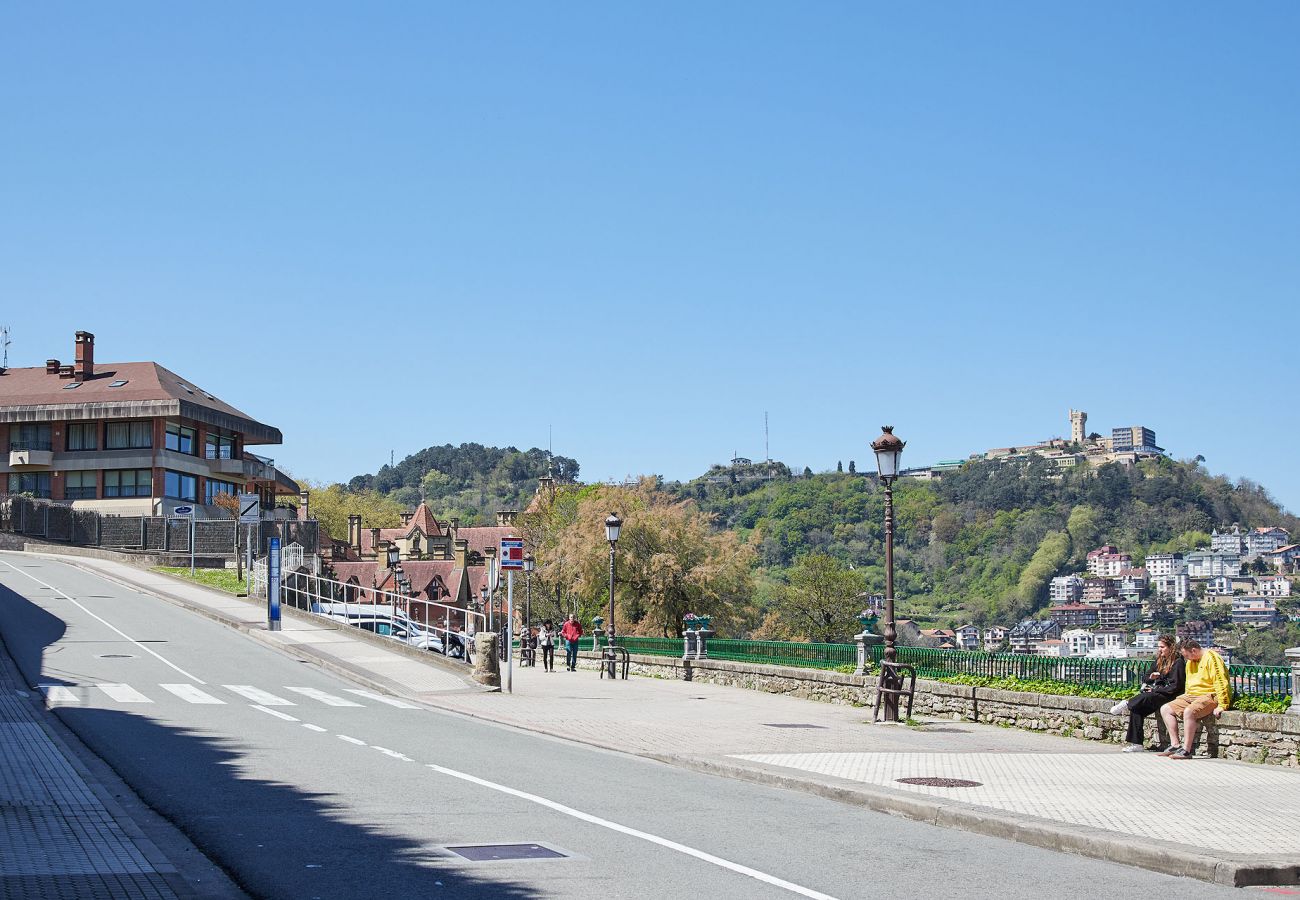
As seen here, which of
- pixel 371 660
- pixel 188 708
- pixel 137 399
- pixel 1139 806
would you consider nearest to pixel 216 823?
pixel 1139 806

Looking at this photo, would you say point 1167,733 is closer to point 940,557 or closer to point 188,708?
point 188,708

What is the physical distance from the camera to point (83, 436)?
76000mm

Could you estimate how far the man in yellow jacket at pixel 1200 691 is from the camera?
15750mm

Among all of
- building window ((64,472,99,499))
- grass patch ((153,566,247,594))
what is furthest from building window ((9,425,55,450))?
grass patch ((153,566,247,594))

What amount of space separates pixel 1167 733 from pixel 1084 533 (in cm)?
15920

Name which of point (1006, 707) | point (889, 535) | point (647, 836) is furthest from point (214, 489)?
point (647, 836)

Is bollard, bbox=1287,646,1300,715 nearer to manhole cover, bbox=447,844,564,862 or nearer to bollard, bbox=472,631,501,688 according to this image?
manhole cover, bbox=447,844,564,862

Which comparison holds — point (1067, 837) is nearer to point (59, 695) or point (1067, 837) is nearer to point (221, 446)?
point (59, 695)

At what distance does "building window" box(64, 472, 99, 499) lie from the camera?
75.5 meters

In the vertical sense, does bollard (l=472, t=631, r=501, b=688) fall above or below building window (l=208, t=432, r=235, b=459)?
below

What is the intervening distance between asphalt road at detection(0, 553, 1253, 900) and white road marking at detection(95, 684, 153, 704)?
0.15 m

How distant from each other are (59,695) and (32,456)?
193 ft

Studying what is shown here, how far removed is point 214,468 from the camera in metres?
80.0

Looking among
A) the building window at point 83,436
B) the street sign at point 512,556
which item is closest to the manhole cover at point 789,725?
the street sign at point 512,556
